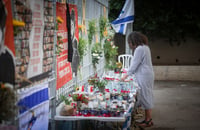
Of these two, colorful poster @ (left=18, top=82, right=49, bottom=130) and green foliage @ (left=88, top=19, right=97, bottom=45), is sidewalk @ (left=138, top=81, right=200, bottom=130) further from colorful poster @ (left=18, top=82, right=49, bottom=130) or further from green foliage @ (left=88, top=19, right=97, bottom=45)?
colorful poster @ (left=18, top=82, right=49, bottom=130)

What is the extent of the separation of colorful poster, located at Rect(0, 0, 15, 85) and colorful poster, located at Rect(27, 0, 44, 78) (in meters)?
0.41

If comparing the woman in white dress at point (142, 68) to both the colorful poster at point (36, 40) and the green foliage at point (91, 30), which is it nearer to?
the green foliage at point (91, 30)

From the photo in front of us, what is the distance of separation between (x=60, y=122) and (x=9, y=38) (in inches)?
71.3

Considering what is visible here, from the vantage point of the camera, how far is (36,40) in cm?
370

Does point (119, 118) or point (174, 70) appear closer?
point (119, 118)

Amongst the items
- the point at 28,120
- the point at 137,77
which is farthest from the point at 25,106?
the point at 137,77

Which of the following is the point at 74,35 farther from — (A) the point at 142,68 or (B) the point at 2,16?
(B) the point at 2,16

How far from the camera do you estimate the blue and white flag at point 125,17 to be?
32.7 ft

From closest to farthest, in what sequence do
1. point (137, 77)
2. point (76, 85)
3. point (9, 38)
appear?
point (9, 38) < point (76, 85) < point (137, 77)

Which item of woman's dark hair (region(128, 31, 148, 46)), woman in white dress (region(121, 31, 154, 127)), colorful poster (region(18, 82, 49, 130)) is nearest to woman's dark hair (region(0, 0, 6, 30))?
colorful poster (region(18, 82, 49, 130))

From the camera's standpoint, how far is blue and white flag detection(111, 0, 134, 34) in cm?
997

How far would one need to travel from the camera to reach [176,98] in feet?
31.1

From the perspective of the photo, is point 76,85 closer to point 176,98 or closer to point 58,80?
point 58,80

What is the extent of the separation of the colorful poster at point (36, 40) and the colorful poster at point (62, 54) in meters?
0.77
